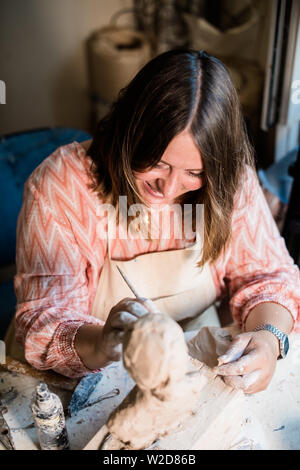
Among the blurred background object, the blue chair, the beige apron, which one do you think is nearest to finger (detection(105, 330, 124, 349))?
the beige apron

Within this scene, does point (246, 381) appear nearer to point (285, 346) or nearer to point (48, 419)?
point (285, 346)

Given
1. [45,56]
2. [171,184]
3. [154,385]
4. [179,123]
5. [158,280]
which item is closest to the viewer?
[154,385]

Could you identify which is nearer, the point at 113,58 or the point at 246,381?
the point at 246,381

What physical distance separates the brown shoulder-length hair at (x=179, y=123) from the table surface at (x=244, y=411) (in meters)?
0.51

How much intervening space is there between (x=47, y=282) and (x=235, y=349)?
568 mm

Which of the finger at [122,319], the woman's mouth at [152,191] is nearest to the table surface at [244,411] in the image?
the finger at [122,319]

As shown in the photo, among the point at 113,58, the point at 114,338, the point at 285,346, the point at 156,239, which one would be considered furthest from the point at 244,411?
the point at 113,58

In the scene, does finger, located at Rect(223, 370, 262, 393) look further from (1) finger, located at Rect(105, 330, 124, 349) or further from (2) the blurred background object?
(2) the blurred background object

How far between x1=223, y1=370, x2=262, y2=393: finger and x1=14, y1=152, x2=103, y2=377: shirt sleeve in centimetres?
38

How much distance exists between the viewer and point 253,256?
1447 mm

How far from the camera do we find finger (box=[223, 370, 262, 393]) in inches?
40.8

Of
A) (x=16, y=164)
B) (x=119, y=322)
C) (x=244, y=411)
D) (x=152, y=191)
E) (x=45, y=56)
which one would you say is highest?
(x=45, y=56)

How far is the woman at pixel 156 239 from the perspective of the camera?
1093 millimetres

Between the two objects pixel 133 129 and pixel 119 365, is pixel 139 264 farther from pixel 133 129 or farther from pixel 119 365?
pixel 133 129
